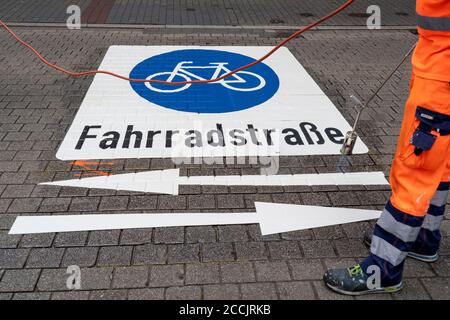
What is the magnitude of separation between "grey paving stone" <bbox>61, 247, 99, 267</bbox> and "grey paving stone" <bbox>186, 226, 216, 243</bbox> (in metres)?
0.75

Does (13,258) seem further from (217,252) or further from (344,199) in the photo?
(344,199)

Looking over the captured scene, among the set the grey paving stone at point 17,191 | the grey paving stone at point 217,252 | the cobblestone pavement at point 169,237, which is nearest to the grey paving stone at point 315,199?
the cobblestone pavement at point 169,237

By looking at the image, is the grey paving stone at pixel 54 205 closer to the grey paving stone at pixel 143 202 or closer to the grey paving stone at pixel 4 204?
the grey paving stone at pixel 4 204

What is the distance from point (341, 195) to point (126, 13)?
8.43 metres


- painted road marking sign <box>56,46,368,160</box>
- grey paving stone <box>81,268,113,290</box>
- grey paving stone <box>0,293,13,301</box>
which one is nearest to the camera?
grey paving stone <box>0,293,13,301</box>

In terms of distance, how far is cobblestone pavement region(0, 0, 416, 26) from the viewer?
9.87 meters

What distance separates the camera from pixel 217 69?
22.5 feet

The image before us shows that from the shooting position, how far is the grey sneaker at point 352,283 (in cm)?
287

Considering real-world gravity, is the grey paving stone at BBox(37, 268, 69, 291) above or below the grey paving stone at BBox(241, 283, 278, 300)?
above

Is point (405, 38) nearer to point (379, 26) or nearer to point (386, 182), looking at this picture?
point (379, 26)

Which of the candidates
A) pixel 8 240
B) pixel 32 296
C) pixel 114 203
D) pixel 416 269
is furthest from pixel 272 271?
pixel 8 240

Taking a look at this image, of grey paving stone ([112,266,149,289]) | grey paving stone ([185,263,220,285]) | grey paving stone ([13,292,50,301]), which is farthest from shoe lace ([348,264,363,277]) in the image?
grey paving stone ([13,292,50,301])

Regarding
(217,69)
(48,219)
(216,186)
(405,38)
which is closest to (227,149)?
(216,186)

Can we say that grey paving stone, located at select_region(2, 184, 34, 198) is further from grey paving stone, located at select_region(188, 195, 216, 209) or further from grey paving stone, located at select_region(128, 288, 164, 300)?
grey paving stone, located at select_region(128, 288, 164, 300)
